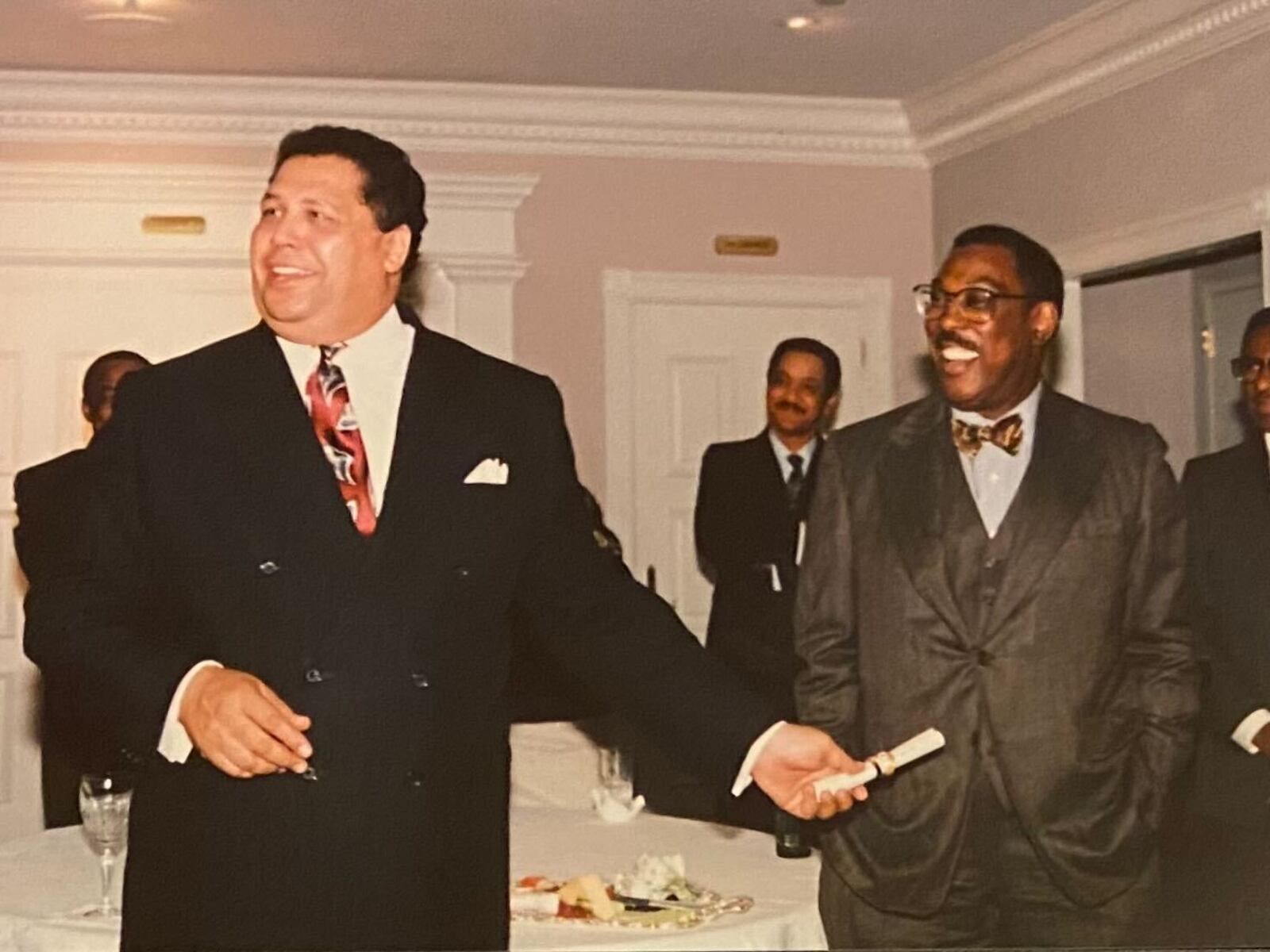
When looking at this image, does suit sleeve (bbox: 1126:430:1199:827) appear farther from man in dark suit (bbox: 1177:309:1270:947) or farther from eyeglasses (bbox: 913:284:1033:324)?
eyeglasses (bbox: 913:284:1033:324)

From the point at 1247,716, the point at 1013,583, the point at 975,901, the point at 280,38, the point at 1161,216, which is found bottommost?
the point at 975,901

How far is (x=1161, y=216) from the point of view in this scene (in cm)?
390

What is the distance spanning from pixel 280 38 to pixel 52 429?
106 centimetres

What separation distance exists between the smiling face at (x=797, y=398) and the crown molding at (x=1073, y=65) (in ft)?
2.68

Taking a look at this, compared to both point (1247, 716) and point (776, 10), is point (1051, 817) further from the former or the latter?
point (776, 10)

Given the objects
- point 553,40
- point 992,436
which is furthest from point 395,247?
point 553,40

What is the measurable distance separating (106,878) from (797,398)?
1707mm

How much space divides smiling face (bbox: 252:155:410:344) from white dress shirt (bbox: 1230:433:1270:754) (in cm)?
162

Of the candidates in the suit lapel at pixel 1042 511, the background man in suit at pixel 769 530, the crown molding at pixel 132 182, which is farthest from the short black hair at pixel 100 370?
the suit lapel at pixel 1042 511

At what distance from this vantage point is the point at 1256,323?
10.6 ft

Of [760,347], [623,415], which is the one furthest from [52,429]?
[760,347]

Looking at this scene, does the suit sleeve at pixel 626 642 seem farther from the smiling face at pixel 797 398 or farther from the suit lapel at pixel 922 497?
the smiling face at pixel 797 398

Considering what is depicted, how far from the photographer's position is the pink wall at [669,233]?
181 inches

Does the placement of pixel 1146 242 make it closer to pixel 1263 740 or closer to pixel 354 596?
pixel 1263 740
